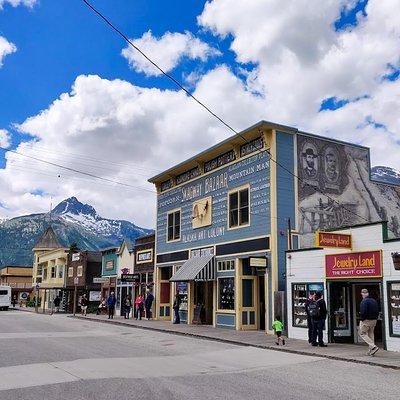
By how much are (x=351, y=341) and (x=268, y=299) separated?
442cm

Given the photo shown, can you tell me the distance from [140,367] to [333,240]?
770 centimetres

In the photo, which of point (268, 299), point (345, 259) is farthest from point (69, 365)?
point (268, 299)

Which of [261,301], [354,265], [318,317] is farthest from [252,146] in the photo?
[318,317]

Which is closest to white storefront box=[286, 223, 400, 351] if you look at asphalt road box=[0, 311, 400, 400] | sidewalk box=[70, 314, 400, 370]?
sidewalk box=[70, 314, 400, 370]

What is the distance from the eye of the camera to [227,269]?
82.2 ft

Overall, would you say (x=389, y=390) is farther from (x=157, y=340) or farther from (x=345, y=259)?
(x=157, y=340)

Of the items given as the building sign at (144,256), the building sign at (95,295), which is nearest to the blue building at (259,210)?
the building sign at (144,256)

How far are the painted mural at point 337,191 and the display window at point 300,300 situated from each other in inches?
131

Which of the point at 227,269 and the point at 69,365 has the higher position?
the point at 227,269

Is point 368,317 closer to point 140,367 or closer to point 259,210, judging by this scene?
point 140,367

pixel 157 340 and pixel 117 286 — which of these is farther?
pixel 117 286

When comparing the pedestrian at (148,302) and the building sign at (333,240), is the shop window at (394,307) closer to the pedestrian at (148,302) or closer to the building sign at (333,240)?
the building sign at (333,240)

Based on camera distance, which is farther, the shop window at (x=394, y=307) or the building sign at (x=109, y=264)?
the building sign at (x=109, y=264)

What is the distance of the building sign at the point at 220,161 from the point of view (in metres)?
25.6
